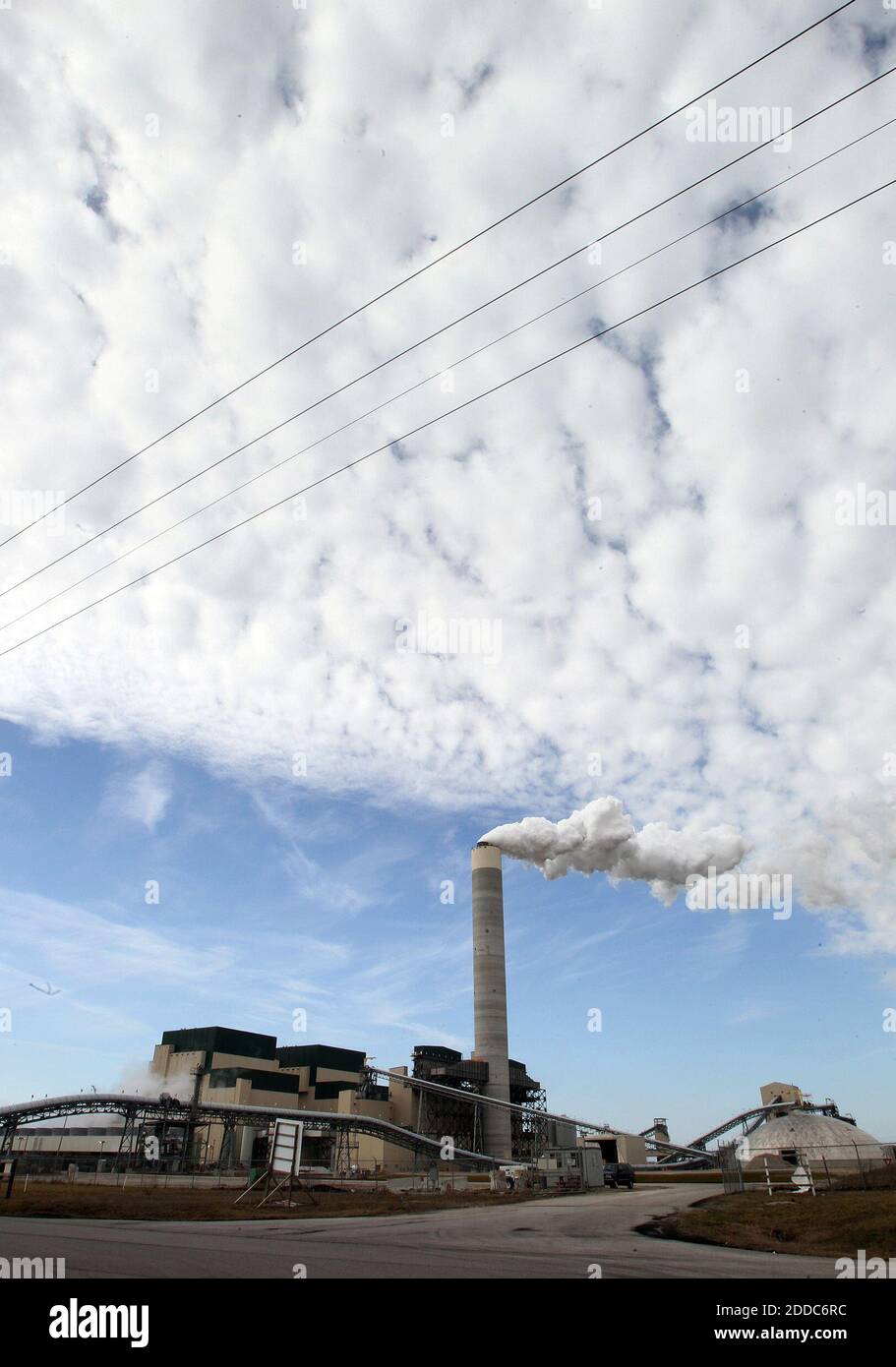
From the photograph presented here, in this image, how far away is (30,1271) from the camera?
10094 mm

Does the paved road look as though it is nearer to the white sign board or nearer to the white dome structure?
the white sign board

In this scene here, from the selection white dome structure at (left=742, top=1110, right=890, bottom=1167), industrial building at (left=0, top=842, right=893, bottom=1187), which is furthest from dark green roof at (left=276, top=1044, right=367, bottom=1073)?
white dome structure at (left=742, top=1110, right=890, bottom=1167)

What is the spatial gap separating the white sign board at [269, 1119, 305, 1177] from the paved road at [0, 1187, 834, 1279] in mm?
3596

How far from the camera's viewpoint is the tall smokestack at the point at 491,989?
3216 inches

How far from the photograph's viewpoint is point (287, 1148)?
2348 centimetres

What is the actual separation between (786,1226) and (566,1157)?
36.3 metres

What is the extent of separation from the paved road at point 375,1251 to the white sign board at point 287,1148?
3.60 meters

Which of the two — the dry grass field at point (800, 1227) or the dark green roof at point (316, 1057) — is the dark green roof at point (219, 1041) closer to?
the dark green roof at point (316, 1057)

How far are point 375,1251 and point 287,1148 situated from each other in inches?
481

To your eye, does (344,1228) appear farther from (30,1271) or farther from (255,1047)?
(255,1047)

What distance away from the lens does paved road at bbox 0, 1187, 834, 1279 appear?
10.4 meters

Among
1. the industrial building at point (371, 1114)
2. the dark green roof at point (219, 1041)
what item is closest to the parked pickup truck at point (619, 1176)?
the industrial building at point (371, 1114)

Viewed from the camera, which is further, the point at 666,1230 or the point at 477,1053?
the point at 477,1053
